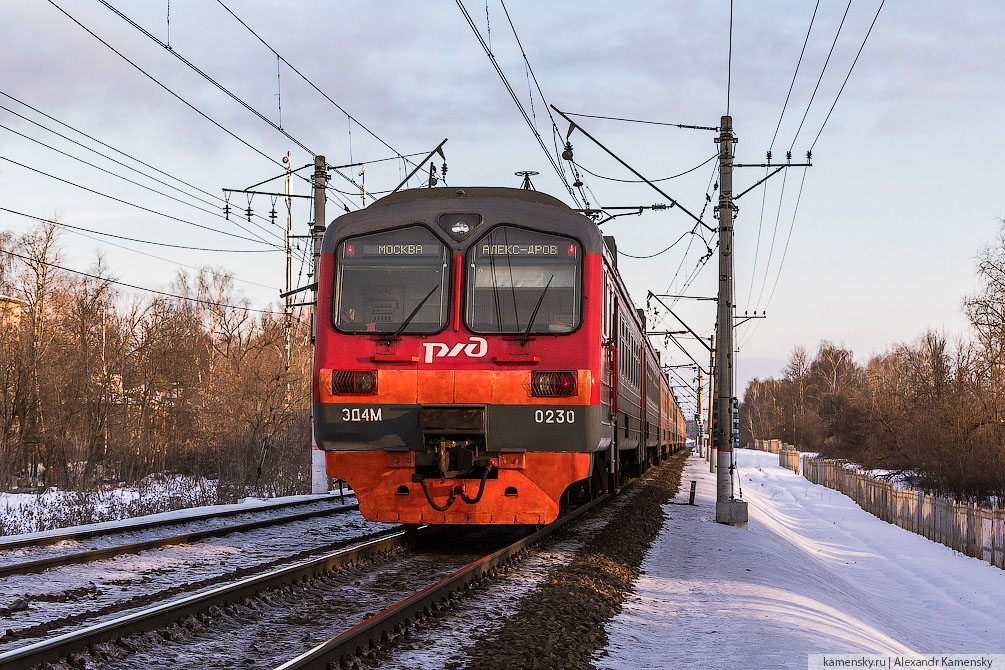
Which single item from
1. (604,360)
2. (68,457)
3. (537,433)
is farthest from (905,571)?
(68,457)

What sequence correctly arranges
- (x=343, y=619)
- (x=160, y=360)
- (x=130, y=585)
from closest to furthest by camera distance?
1. (x=343, y=619)
2. (x=130, y=585)
3. (x=160, y=360)

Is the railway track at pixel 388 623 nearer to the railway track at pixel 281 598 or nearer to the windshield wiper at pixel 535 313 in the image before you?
the railway track at pixel 281 598

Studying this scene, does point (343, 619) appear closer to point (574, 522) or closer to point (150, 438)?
point (574, 522)

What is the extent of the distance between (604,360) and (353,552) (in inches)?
137

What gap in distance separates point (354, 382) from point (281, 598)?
276 cm

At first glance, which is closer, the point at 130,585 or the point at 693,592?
the point at 130,585

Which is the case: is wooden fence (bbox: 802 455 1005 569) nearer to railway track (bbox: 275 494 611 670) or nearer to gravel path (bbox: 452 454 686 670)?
gravel path (bbox: 452 454 686 670)

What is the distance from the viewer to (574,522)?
44.9 feet

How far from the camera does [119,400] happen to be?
33781 millimetres

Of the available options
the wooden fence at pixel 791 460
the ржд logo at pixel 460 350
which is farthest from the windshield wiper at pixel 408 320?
the wooden fence at pixel 791 460

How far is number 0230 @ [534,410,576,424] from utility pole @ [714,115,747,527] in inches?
273

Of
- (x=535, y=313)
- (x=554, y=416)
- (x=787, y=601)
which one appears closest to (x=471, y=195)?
(x=535, y=313)

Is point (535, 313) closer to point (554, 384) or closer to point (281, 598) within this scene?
point (554, 384)

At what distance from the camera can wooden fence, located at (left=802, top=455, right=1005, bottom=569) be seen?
17.8m
